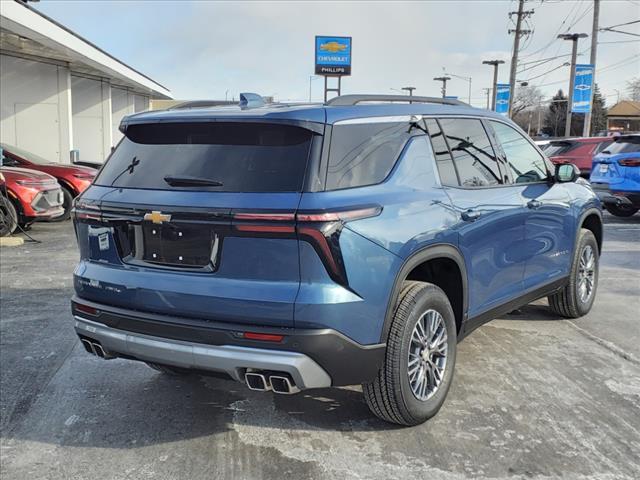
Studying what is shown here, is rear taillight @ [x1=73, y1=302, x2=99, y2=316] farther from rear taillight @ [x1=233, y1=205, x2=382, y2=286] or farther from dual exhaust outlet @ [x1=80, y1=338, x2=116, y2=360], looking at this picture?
rear taillight @ [x1=233, y1=205, x2=382, y2=286]

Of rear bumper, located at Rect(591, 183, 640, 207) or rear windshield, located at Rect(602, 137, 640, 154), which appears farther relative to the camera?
rear windshield, located at Rect(602, 137, 640, 154)

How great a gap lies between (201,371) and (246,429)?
0.68 m

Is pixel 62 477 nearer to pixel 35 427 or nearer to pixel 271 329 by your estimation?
pixel 35 427

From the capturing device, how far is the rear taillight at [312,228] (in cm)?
292

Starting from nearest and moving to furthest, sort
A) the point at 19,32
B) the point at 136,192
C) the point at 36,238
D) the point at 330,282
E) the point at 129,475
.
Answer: the point at 330,282 → the point at 129,475 → the point at 136,192 → the point at 36,238 → the point at 19,32

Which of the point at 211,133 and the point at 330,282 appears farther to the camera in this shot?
the point at 211,133

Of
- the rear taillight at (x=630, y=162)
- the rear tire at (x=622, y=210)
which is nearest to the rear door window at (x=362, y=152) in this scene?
the rear taillight at (x=630, y=162)

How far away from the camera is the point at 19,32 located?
48.6 feet

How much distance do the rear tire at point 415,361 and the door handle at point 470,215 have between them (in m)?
0.52

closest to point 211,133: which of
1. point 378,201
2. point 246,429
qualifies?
point 378,201

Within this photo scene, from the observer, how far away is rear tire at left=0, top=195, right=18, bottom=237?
10766mm

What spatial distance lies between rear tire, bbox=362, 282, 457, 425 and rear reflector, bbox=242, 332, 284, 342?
66cm

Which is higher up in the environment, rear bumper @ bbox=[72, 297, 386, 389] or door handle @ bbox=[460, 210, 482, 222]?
door handle @ bbox=[460, 210, 482, 222]

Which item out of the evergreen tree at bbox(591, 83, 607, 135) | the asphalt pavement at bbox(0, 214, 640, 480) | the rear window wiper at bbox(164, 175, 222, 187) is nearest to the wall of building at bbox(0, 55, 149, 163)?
the asphalt pavement at bbox(0, 214, 640, 480)
